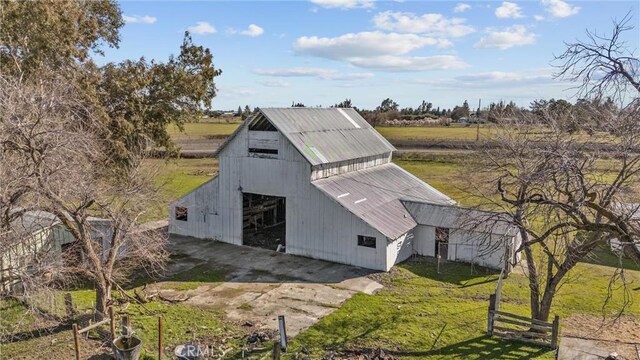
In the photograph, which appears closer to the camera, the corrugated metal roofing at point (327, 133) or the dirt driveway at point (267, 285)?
the dirt driveway at point (267, 285)

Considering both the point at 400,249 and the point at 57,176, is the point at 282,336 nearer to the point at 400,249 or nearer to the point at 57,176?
the point at 57,176

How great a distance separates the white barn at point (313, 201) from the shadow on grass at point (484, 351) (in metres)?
6.87

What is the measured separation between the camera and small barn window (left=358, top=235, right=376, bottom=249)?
2195 centimetres

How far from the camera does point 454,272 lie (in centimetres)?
2205

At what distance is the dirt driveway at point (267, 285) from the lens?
55.8 feet

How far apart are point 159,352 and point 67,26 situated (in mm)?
17775

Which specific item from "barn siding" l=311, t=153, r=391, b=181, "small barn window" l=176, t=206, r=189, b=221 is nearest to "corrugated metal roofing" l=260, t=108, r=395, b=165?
"barn siding" l=311, t=153, r=391, b=181

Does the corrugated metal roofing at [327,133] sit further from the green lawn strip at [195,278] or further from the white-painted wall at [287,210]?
the green lawn strip at [195,278]

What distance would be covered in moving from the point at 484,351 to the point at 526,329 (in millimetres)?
2431

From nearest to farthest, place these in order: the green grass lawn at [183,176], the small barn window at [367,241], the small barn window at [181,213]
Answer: the small barn window at [367,241], the small barn window at [181,213], the green grass lawn at [183,176]

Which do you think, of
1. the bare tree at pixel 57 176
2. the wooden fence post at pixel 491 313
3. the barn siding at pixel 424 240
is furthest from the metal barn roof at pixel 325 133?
the wooden fence post at pixel 491 313

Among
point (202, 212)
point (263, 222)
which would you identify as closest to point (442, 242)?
point (263, 222)

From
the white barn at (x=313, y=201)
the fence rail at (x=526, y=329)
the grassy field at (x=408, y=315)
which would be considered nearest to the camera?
the grassy field at (x=408, y=315)

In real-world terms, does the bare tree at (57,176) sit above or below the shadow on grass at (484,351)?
above
